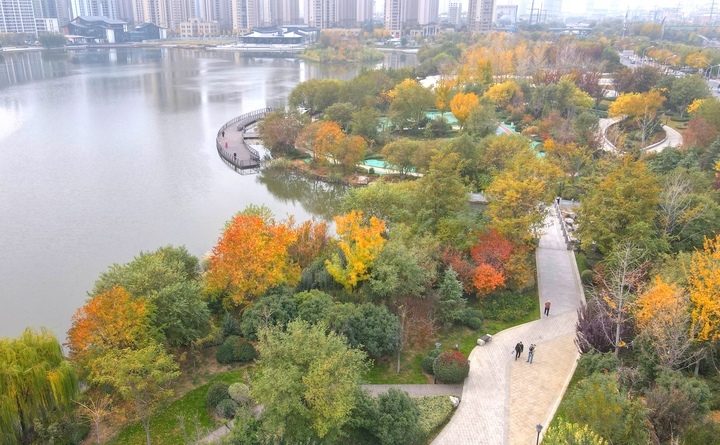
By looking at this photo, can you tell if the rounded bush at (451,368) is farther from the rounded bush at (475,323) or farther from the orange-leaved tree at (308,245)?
the orange-leaved tree at (308,245)

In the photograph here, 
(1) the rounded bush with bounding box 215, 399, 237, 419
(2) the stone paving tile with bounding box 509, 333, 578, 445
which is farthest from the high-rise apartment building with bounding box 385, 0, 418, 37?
(1) the rounded bush with bounding box 215, 399, 237, 419

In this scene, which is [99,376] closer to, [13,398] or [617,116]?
[13,398]

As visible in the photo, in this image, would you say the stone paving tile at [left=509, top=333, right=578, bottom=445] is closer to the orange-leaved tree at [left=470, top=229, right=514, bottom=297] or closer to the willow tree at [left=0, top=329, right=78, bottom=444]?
the orange-leaved tree at [left=470, top=229, right=514, bottom=297]

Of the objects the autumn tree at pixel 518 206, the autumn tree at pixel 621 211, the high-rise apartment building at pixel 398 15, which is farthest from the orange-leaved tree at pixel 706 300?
Answer: the high-rise apartment building at pixel 398 15

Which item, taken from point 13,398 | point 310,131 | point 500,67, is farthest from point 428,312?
point 500,67

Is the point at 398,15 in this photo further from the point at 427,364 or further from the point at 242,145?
the point at 427,364

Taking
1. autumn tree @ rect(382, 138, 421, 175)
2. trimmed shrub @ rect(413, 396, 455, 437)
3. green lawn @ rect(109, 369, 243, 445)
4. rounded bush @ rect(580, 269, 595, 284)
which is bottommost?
green lawn @ rect(109, 369, 243, 445)
